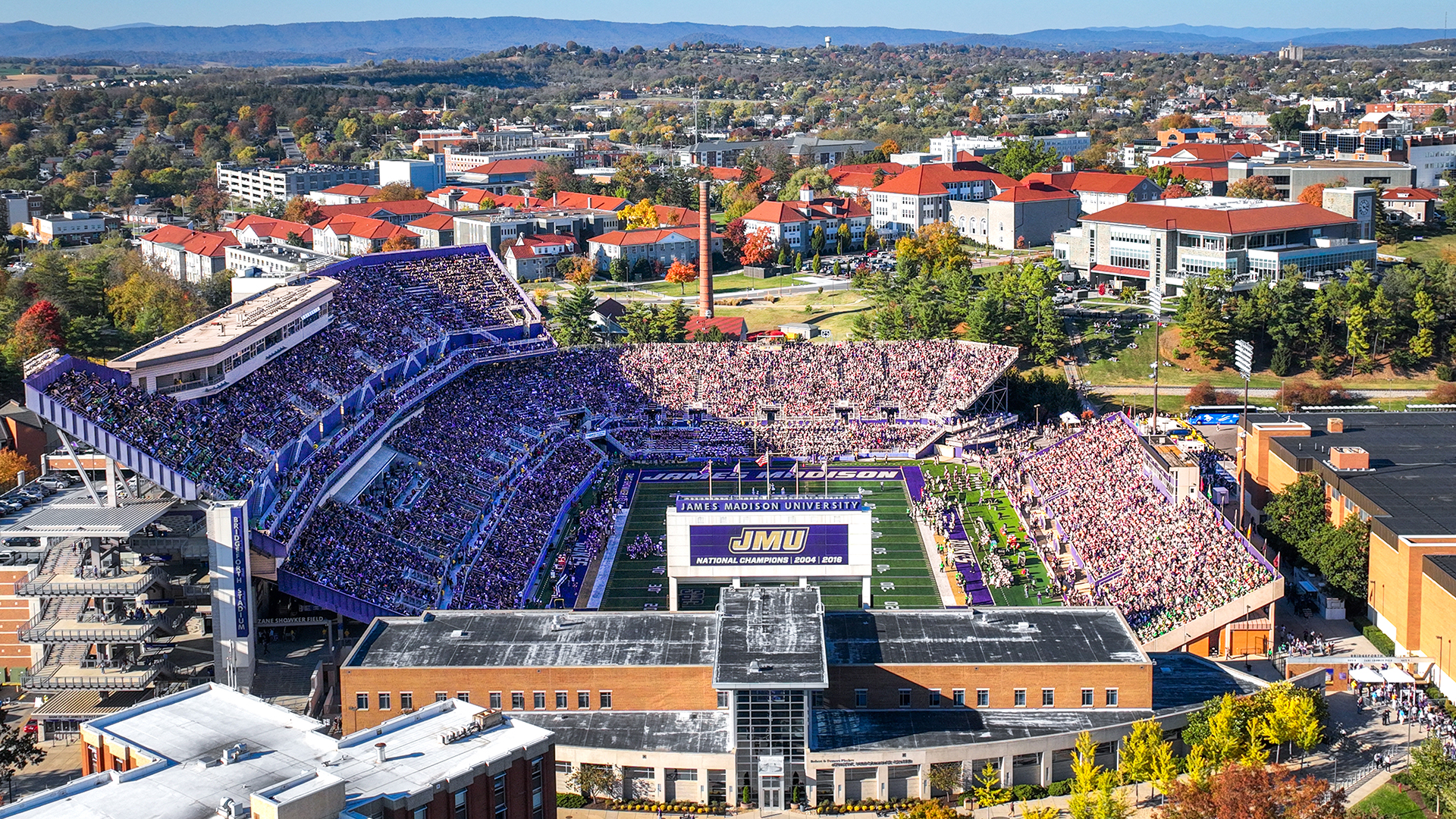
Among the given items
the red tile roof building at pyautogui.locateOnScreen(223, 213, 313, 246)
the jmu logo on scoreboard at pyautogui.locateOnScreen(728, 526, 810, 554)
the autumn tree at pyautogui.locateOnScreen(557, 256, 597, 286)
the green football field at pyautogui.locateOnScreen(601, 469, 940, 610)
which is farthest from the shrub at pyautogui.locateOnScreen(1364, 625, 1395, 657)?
the red tile roof building at pyautogui.locateOnScreen(223, 213, 313, 246)

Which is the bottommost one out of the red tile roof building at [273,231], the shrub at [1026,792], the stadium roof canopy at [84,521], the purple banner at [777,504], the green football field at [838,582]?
the shrub at [1026,792]

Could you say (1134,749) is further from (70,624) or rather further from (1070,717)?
(70,624)

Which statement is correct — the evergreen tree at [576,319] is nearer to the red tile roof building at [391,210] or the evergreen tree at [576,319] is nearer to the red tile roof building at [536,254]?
the red tile roof building at [536,254]

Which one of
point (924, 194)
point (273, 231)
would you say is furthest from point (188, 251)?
point (924, 194)

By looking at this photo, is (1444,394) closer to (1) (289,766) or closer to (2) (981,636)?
(2) (981,636)

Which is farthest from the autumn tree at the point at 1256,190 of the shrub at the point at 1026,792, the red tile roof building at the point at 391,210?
the shrub at the point at 1026,792
